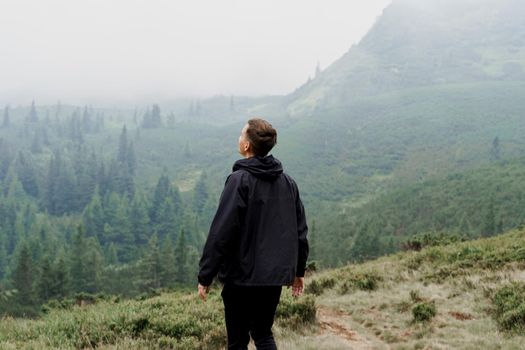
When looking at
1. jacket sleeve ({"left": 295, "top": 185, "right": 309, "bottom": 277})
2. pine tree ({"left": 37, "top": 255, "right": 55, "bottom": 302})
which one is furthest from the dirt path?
pine tree ({"left": 37, "top": 255, "right": 55, "bottom": 302})

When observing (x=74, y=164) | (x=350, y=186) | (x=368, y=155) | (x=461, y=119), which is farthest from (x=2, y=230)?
(x=461, y=119)

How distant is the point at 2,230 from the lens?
10762 centimetres

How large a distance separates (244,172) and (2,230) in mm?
119491

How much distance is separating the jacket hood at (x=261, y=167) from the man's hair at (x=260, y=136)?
0.07 m

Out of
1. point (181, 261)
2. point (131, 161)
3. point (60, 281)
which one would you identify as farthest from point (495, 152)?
point (131, 161)

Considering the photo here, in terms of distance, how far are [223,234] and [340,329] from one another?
14.6ft

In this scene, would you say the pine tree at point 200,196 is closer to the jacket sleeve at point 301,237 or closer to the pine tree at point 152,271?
the pine tree at point 152,271

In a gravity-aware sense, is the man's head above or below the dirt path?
above

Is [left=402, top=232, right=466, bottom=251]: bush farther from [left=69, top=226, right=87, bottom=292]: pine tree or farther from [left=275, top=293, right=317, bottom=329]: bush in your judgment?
[left=69, top=226, right=87, bottom=292]: pine tree

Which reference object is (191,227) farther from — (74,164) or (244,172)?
(244,172)

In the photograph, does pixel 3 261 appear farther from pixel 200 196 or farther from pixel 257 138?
pixel 257 138

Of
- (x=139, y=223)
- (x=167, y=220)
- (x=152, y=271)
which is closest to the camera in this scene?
(x=152, y=271)

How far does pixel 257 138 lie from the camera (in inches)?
161

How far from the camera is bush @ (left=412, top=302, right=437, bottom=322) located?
7496 mm
